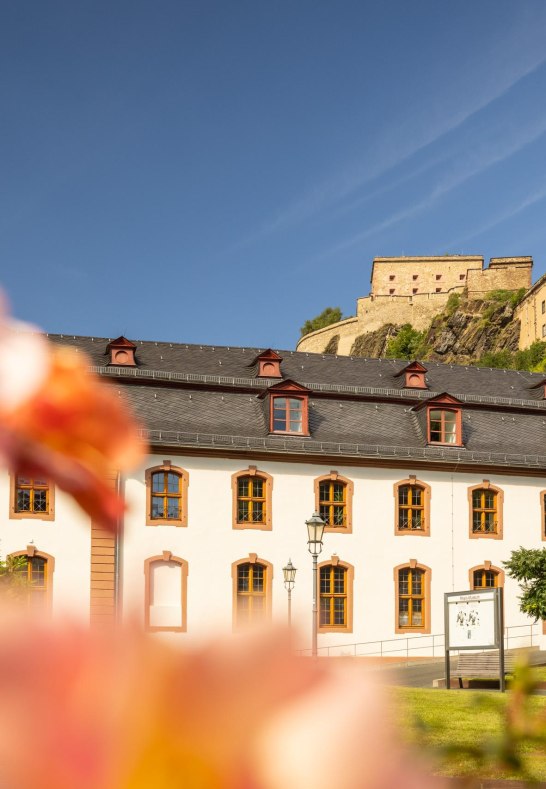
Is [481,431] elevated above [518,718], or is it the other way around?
[481,431]

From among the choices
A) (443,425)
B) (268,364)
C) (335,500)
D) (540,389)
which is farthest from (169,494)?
(540,389)

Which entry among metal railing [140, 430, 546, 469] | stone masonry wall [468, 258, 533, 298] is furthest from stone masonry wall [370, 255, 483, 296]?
metal railing [140, 430, 546, 469]

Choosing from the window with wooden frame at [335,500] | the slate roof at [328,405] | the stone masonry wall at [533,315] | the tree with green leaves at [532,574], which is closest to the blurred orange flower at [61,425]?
the slate roof at [328,405]

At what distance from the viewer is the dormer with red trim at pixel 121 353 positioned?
3053 centimetres

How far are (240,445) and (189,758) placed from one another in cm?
2795

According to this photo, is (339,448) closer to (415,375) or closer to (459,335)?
(415,375)

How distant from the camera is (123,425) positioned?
0.40m

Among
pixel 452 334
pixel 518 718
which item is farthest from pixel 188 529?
pixel 452 334

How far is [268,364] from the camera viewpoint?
1251 inches

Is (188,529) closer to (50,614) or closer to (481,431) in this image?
(481,431)

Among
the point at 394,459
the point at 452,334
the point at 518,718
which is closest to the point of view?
the point at 518,718

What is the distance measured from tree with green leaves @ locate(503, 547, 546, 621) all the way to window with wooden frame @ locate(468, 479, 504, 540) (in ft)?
6.16

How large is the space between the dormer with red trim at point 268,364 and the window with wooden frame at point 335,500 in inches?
187

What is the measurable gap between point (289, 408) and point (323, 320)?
242 ft
